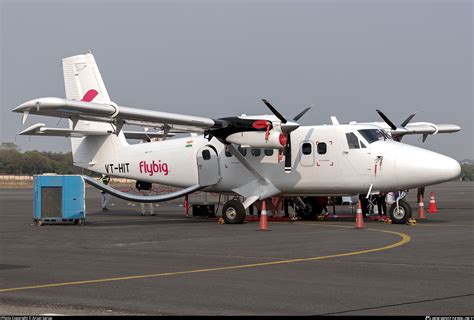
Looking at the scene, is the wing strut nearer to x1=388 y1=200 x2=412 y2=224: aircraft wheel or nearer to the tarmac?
the tarmac

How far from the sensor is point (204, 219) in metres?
28.9

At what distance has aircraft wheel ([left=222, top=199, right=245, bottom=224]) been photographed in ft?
83.1

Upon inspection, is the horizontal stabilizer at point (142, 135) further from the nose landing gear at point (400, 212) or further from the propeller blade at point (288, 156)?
the nose landing gear at point (400, 212)

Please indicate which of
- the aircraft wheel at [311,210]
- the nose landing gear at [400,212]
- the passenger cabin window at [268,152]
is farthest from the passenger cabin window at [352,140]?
the aircraft wheel at [311,210]

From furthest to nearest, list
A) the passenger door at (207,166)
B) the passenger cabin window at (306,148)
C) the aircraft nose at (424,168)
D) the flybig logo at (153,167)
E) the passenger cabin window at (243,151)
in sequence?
the flybig logo at (153,167), the passenger door at (207,166), the passenger cabin window at (243,151), the passenger cabin window at (306,148), the aircraft nose at (424,168)

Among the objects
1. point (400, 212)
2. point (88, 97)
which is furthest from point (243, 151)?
point (88, 97)

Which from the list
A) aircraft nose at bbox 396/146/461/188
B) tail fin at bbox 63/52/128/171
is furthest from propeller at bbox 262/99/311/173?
tail fin at bbox 63/52/128/171

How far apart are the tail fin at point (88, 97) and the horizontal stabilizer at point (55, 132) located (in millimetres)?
214

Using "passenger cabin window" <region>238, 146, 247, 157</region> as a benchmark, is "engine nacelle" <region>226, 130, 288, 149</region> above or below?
above

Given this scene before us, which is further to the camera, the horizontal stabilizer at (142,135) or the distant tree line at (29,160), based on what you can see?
the distant tree line at (29,160)

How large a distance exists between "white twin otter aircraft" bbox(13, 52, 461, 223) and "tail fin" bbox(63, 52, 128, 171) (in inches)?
1.5

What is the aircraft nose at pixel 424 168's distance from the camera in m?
23.3

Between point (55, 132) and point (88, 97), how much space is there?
70.9 inches

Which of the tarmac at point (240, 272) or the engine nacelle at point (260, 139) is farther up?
the engine nacelle at point (260, 139)
